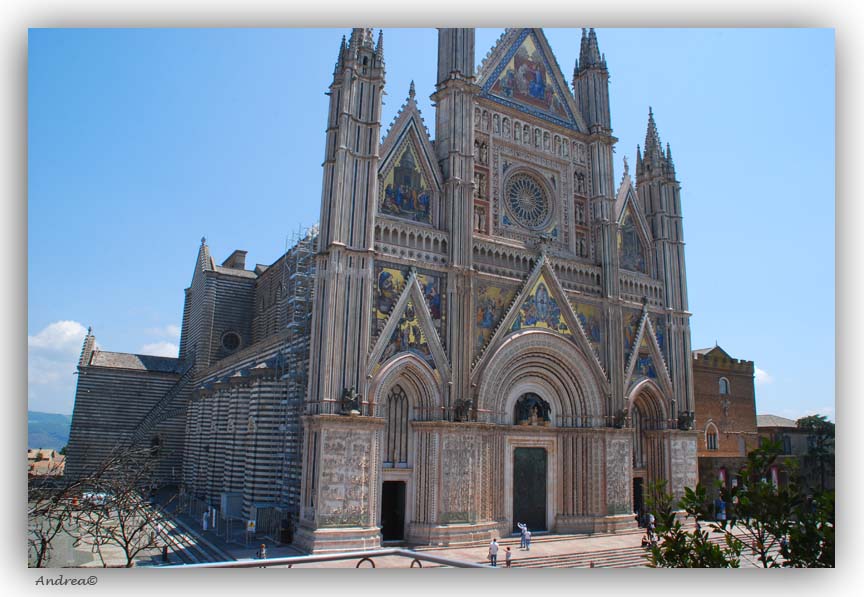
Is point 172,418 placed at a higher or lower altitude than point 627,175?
lower

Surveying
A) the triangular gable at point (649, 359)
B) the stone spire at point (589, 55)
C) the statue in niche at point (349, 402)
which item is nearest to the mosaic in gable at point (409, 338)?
the statue in niche at point (349, 402)

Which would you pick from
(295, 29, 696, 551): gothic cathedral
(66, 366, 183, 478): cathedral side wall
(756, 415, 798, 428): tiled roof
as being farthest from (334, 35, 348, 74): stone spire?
(756, 415, 798, 428): tiled roof

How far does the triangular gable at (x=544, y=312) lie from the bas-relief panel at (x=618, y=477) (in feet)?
7.91

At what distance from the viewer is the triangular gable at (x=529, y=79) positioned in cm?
2350

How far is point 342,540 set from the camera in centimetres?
1661

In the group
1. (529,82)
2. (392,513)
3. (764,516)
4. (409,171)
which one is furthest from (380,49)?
(764,516)

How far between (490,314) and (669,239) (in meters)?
9.72

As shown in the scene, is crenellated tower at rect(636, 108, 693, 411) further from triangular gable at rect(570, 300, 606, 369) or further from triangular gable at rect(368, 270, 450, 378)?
triangular gable at rect(368, 270, 450, 378)

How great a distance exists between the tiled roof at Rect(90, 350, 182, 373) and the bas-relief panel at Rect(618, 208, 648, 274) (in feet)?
76.9

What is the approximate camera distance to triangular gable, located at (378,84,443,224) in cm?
2020

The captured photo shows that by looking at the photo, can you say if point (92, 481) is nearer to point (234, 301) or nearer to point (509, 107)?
point (509, 107)

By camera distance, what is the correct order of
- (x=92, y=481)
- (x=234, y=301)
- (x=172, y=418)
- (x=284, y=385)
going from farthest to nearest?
(x=234, y=301) < (x=172, y=418) < (x=284, y=385) < (x=92, y=481)

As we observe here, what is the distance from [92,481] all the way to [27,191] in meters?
5.51

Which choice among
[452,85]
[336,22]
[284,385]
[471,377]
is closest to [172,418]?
[284,385]
